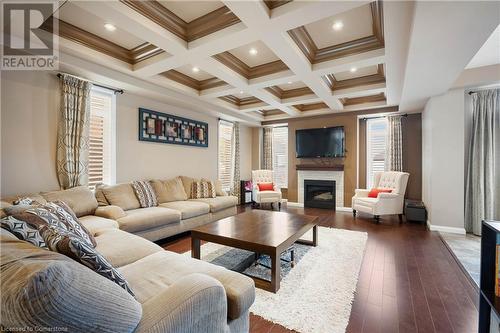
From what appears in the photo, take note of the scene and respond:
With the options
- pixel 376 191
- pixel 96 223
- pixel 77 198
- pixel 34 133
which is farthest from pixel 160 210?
pixel 376 191

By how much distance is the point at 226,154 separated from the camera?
21.1 ft

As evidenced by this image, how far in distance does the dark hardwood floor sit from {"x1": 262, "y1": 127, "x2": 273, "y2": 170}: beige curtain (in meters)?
4.06

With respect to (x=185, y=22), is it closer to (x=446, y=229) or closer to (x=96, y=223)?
(x=96, y=223)

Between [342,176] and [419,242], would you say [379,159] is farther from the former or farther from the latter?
[419,242]

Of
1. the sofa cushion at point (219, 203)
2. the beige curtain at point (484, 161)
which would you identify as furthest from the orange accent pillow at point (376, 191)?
the sofa cushion at point (219, 203)

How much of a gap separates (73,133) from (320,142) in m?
5.29

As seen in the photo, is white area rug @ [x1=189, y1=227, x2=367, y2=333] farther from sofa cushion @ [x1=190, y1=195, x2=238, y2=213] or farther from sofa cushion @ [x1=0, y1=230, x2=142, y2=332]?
sofa cushion @ [x1=0, y1=230, x2=142, y2=332]

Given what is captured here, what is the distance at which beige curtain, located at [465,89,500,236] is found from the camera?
376cm

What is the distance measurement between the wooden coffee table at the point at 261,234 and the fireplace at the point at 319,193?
3.14m

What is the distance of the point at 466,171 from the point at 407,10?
3430mm

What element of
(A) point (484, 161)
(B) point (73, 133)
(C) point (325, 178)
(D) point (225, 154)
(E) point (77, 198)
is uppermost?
(B) point (73, 133)

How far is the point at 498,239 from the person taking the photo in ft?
4.09

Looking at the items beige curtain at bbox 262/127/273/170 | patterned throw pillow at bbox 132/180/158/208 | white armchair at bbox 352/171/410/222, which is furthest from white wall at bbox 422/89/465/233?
patterned throw pillow at bbox 132/180/158/208

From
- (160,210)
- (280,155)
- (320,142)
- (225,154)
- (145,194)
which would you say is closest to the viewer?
(160,210)
